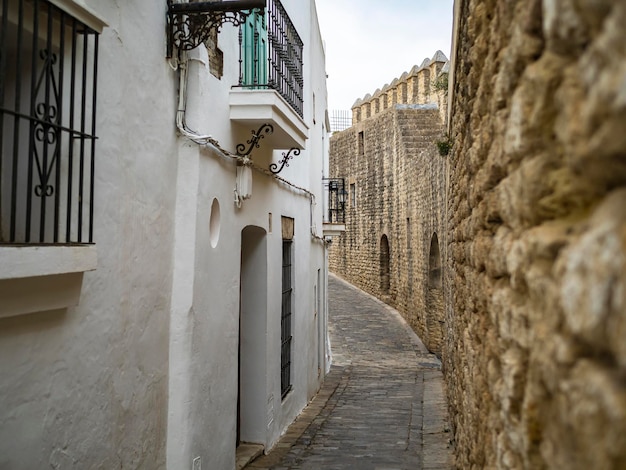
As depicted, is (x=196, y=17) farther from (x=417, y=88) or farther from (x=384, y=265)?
(x=384, y=265)

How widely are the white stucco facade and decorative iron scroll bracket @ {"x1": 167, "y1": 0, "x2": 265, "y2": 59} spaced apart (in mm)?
80

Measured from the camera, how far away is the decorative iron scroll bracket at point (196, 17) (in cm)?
438

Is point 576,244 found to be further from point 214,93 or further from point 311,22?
point 311,22

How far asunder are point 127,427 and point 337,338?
13784mm

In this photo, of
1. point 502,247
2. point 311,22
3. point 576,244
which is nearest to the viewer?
point 576,244

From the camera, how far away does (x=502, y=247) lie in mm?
2156

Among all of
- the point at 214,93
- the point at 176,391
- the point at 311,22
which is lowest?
the point at 176,391

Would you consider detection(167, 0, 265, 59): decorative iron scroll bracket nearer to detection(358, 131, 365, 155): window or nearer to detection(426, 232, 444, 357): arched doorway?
detection(426, 232, 444, 357): arched doorway

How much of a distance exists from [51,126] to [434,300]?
13.3m

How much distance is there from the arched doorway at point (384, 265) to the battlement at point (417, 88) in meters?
5.11

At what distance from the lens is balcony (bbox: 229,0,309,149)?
18.9 ft

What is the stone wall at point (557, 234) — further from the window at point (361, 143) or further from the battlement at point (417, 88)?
the window at point (361, 143)

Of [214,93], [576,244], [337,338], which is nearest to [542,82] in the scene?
[576,244]

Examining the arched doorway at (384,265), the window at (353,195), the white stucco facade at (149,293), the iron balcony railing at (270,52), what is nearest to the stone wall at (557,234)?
the white stucco facade at (149,293)
